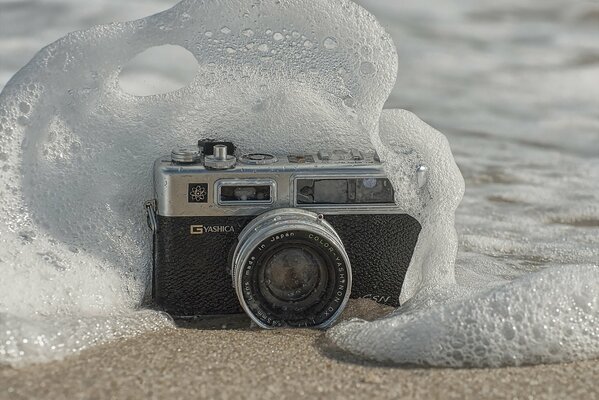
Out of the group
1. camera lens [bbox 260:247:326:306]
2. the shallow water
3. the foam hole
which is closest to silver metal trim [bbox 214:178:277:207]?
camera lens [bbox 260:247:326:306]

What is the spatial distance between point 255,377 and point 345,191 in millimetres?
485

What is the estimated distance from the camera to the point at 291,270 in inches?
74.8

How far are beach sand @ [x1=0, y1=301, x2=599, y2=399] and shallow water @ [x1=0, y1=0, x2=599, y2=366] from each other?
2.6 inches

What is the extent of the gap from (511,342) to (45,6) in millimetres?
4028

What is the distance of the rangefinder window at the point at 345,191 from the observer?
1895mm

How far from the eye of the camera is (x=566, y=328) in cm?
168

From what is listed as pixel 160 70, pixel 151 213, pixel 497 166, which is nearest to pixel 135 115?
pixel 151 213

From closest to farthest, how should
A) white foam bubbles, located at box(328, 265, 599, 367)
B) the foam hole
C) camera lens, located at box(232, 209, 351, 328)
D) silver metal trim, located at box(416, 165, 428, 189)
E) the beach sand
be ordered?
the beach sand
white foam bubbles, located at box(328, 265, 599, 367)
camera lens, located at box(232, 209, 351, 328)
silver metal trim, located at box(416, 165, 428, 189)
the foam hole

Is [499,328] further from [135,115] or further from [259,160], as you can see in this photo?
[135,115]

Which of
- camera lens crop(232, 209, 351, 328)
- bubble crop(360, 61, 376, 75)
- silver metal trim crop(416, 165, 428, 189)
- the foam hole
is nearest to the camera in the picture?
camera lens crop(232, 209, 351, 328)

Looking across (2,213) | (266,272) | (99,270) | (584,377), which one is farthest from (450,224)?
(2,213)

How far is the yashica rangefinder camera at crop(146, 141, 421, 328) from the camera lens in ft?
6.08

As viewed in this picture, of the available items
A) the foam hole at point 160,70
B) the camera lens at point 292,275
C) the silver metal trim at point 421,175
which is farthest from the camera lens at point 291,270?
the foam hole at point 160,70

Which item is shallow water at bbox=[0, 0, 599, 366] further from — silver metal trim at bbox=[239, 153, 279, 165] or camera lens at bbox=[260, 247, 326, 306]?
silver metal trim at bbox=[239, 153, 279, 165]
